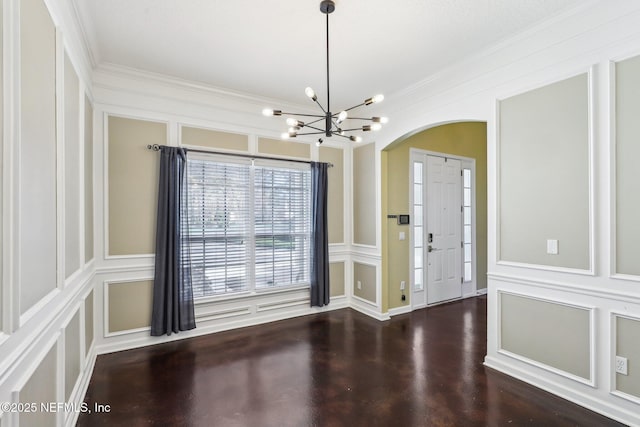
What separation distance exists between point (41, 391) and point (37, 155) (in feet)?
3.98

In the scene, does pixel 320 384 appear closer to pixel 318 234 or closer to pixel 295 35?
pixel 318 234

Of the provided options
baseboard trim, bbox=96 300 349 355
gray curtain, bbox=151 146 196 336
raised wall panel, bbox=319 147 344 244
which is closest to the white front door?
raised wall panel, bbox=319 147 344 244

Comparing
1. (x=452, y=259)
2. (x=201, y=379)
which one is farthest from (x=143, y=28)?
(x=452, y=259)

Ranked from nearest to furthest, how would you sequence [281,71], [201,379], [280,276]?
[201,379]
[281,71]
[280,276]

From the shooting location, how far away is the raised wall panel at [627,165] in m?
2.14

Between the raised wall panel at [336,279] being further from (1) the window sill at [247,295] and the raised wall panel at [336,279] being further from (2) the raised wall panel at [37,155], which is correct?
(2) the raised wall panel at [37,155]

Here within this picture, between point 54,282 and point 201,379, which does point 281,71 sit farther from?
point 201,379

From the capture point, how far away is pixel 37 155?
1.57 metres

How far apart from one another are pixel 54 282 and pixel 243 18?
7.51 ft

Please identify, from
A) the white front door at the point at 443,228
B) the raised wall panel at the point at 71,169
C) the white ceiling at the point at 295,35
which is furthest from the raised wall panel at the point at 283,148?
the raised wall panel at the point at 71,169

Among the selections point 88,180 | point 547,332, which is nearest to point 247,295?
point 88,180

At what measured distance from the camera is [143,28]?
8.66ft

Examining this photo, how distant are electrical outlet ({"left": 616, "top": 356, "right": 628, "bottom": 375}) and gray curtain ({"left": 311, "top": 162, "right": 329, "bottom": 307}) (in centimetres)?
312

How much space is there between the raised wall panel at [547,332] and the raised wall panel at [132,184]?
3792 mm
